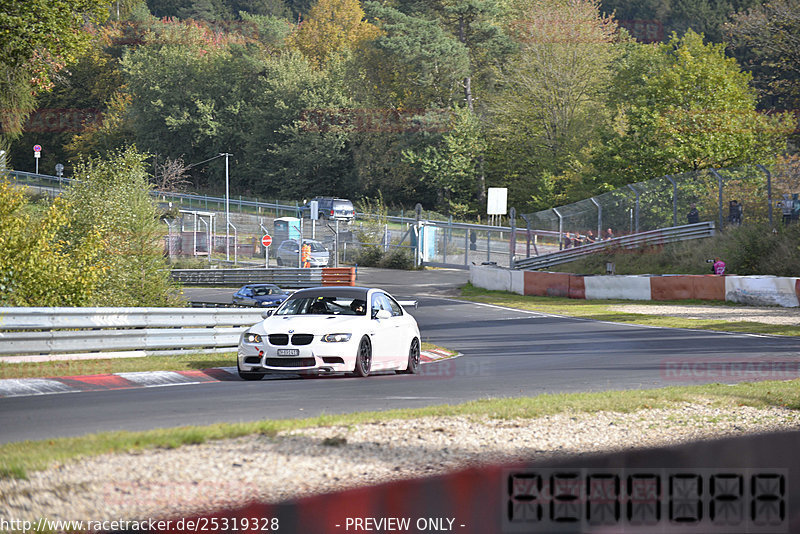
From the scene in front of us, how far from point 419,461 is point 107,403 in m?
4.72

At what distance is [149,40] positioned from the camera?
10294 centimetres

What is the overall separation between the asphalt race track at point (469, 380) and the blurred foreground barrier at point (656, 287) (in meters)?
6.75

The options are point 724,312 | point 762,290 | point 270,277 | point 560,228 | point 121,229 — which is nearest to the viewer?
point 121,229

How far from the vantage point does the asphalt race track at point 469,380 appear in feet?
32.8

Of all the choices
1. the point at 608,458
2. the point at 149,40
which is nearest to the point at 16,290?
the point at 608,458

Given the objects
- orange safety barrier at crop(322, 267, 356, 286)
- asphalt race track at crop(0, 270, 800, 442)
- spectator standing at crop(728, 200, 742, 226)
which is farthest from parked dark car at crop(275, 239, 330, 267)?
asphalt race track at crop(0, 270, 800, 442)

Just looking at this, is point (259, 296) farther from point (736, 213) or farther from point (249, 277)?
point (736, 213)

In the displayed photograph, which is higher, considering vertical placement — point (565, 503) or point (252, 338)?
point (252, 338)

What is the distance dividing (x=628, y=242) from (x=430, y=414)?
104 ft

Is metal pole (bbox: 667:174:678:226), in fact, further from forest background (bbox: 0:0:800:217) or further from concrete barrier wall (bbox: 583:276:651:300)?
forest background (bbox: 0:0:800:217)

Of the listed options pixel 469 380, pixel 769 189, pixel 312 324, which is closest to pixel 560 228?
pixel 769 189

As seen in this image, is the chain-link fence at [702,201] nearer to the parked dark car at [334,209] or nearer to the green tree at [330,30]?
the parked dark car at [334,209]

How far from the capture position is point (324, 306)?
15.2 metres

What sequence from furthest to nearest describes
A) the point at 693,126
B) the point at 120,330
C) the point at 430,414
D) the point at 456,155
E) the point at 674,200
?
1. the point at 456,155
2. the point at 693,126
3. the point at 674,200
4. the point at 120,330
5. the point at 430,414
